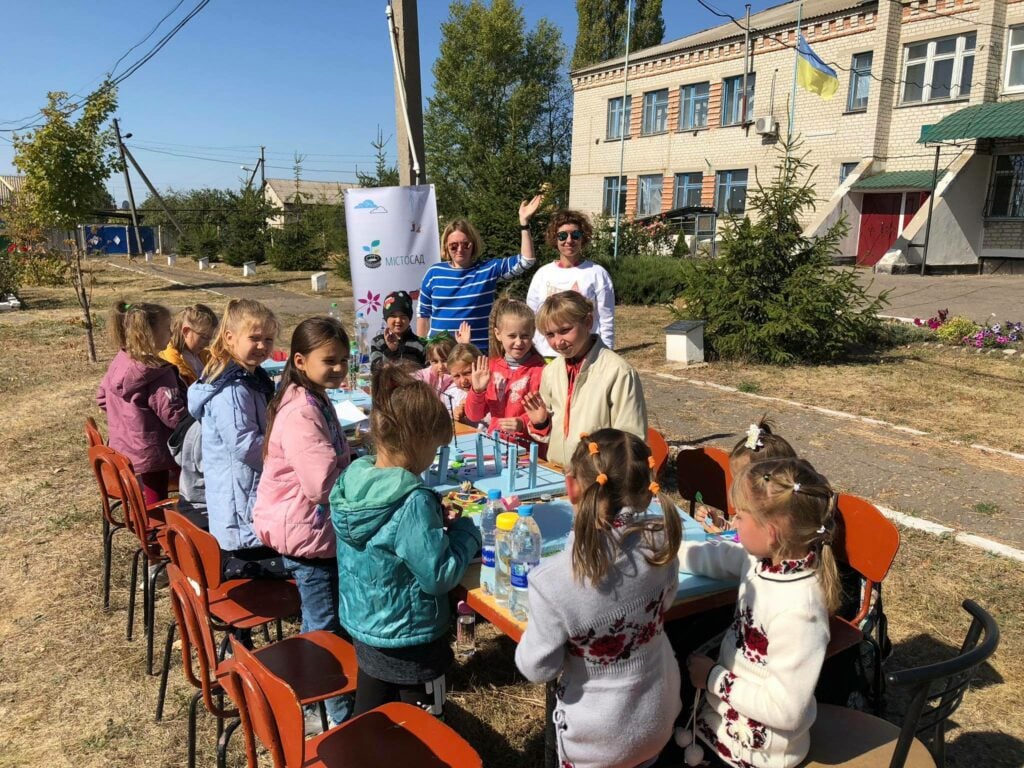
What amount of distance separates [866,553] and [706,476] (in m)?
0.91

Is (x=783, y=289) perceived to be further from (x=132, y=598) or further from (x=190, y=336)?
(x=132, y=598)

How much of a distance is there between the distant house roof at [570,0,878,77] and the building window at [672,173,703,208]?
15.0 feet

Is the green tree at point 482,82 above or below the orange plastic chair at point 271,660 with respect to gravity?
above

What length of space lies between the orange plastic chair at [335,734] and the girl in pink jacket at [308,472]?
57cm

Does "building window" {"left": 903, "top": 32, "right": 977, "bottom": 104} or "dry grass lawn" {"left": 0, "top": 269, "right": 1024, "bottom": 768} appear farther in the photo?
"building window" {"left": 903, "top": 32, "right": 977, "bottom": 104}

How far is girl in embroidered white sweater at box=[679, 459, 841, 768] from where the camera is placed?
5.82 feet

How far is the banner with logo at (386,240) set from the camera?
A: 253 inches

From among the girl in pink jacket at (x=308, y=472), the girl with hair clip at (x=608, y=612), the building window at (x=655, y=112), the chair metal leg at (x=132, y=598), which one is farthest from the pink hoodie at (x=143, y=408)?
the building window at (x=655, y=112)

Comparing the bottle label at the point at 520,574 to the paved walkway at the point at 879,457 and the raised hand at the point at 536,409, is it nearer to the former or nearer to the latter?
the raised hand at the point at 536,409

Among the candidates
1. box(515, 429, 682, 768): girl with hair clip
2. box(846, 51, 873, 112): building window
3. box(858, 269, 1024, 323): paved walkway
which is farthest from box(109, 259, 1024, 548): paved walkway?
box(846, 51, 873, 112): building window

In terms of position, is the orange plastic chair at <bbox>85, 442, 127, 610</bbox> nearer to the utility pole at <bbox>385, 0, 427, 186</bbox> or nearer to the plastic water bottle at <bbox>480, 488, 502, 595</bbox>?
the plastic water bottle at <bbox>480, 488, 502, 595</bbox>

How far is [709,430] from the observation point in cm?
701

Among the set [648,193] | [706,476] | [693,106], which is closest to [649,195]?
[648,193]

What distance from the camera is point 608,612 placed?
5.62ft
